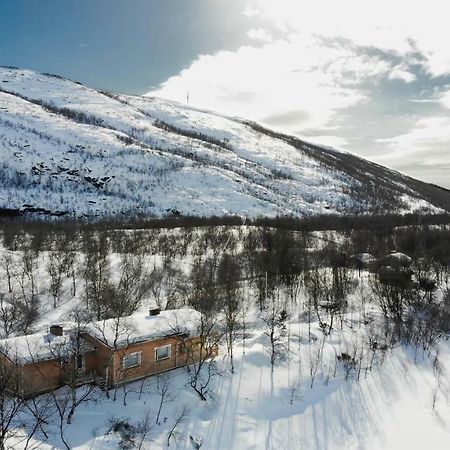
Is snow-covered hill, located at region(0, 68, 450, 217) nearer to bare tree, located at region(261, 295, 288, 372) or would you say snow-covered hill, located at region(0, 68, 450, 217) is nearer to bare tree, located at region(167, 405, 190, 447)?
bare tree, located at region(261, 295, 288, 372)

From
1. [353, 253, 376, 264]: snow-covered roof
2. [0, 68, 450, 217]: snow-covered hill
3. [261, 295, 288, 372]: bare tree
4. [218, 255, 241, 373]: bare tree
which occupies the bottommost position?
[261, 295, 288, 372]: bare tree

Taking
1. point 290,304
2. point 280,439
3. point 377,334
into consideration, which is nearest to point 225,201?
point 290,304

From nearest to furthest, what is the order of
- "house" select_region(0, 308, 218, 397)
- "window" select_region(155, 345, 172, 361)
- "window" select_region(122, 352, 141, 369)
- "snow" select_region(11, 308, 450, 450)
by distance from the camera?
"snow" select_region(11, 308, 450, 450), "house" select_region(0, 308, 218, 397), "window" select_region(122, 352, 141, 369), "window" select_region(155, 345, 172, 361)

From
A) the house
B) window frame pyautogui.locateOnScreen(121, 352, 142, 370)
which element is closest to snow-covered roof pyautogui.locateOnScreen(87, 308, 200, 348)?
the house

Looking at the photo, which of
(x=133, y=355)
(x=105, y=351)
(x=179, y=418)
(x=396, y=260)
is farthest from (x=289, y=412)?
(x=396, y=260)

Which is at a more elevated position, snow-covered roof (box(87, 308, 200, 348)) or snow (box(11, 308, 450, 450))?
snow-covered roof (box(87, 308, 200, 348))

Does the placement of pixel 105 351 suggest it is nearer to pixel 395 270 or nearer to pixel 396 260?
pixel 395 270
